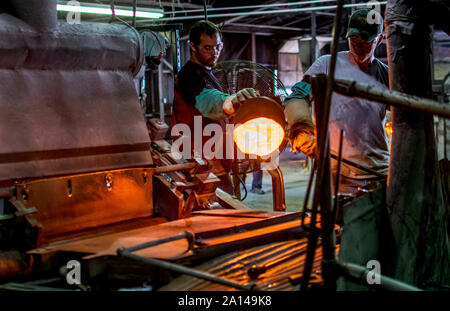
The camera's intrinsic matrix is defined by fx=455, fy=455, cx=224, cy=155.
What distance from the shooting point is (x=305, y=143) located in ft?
8.36

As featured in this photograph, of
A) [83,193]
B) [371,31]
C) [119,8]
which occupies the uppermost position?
[119,8]

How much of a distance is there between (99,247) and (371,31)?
230cm

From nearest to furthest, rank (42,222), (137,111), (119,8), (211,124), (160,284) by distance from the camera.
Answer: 1. (160,284)
2. (42,222)
3. (137,111)
4. (211,124)
5. (119,8)

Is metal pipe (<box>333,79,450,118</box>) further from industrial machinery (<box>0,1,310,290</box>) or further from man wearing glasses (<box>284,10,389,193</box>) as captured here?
man wearing glasses (<box>284,10,389,193</box>)

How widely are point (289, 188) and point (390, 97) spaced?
9.58 m

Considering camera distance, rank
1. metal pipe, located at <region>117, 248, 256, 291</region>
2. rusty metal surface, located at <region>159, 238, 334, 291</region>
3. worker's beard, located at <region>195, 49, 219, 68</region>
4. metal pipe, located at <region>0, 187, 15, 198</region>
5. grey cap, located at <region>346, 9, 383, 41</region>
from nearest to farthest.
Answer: metal pipe, located at <region>117, 248, 256, 291</region> → rusty metal surface, located at <region>159, 238, 334, 291</region> → metal pipe, located at <region>0, 187, 15, 198</region> → grey cap, located at <region>346, 9, 383, 41</region> → worker's beard, located at <region>195, 49, 219, 68</region>

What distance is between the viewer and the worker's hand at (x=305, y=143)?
8.21ft

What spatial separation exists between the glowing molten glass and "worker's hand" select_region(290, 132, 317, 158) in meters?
0.11

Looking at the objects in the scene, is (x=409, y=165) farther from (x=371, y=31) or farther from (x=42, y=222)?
(x=42, y=222)

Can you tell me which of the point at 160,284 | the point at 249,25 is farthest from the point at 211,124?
the point at 249,25

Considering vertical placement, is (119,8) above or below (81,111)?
above

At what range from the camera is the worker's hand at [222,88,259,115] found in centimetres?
249

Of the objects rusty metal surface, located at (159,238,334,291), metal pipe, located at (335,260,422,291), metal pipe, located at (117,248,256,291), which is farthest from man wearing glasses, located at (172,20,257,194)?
metal pipe, located at (335,260,422,291)

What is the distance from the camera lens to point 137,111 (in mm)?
3043
